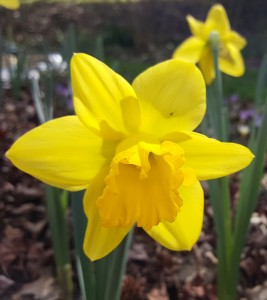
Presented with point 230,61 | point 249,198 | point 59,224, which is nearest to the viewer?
point 249,198

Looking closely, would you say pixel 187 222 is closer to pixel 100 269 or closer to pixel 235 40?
pixel 100 269

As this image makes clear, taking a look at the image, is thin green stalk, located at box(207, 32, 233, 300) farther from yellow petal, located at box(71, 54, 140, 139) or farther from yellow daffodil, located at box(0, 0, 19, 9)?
yellow daffodil, located at box(0, 0, 19, 9)

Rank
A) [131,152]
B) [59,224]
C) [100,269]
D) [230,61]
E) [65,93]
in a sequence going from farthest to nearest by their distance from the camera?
[65,93], [230,61], [59,224], [100,269], [131,152]

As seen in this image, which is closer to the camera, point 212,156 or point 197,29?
point 212,156

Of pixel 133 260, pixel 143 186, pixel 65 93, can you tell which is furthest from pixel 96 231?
pixel 65 93

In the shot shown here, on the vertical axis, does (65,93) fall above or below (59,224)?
below

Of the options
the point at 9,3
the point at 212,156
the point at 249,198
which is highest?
the point at 9,3

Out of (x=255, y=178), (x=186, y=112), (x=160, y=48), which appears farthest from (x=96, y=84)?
(x=160, y=48)
